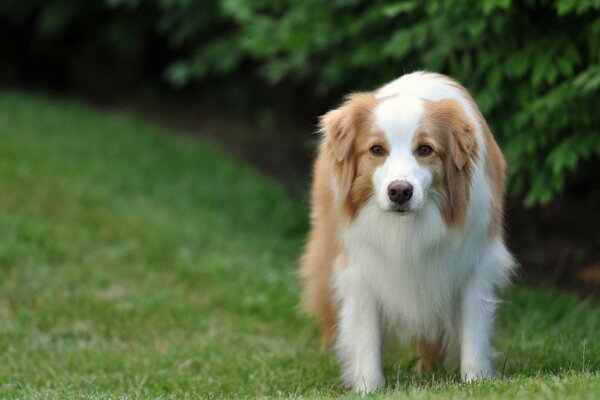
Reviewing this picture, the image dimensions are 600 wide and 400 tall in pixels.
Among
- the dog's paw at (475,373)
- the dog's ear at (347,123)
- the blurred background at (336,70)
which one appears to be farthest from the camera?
the blurred background at (336,70)

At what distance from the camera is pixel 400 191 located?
14.2ft

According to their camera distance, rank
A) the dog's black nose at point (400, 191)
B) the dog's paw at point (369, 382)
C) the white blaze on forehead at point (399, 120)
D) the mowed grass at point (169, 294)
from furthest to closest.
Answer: the mowed grass at point (169, 294), the dog's paw at point (369, 382), the white blaze on forehead at point (399, 120), the dog's black nose at point (400, 191)

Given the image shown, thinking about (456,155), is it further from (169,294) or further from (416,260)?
(169,294)

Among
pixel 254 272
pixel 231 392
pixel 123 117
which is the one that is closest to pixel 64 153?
pixel 123 117

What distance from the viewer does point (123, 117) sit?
12.4 metres

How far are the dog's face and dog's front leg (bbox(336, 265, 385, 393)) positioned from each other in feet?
1.50

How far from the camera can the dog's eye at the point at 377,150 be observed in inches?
177

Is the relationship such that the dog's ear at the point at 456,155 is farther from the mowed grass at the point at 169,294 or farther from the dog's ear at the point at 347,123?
the mowed grass at the point at 169,294

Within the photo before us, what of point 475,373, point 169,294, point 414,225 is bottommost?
point 169,294

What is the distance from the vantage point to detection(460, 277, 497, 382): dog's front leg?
4.87 m

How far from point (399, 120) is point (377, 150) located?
169 millimetres

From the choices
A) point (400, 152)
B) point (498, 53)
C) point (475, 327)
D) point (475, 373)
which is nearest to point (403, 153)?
point (400, 152)

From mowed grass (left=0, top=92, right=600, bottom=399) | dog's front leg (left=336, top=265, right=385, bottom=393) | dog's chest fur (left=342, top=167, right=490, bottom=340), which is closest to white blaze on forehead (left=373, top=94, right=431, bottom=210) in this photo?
dog's chest fur (left=342, top=167, right=490, bottom=340)

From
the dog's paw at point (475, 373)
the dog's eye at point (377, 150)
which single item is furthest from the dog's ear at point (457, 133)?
the dog's paw at point (475, 373)
